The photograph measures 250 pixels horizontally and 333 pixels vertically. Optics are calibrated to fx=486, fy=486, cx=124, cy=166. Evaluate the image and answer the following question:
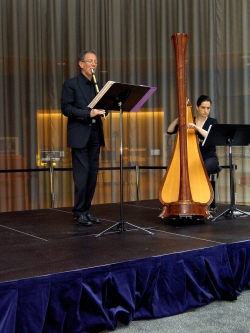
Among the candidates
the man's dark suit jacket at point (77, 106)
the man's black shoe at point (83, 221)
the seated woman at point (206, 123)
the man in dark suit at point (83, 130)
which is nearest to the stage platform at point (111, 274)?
the man's black shoe at point (83, 221)

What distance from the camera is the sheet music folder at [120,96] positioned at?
300 centimetres

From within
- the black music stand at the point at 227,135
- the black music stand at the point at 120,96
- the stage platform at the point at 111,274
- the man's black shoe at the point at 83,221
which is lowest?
the stage platform at the point at 111,274

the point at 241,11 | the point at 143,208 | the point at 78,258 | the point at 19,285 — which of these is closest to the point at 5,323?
the point at 19,285

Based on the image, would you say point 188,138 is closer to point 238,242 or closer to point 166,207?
point 166,207

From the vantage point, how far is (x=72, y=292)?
7.50 ft

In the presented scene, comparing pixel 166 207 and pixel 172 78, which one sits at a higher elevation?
pixel 172 78

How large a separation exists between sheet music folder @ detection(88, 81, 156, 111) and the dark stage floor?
868 mm

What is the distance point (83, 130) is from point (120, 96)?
55cm

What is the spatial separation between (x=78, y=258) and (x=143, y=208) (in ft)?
7.69

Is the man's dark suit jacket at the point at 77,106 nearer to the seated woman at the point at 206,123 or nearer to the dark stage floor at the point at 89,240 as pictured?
the dark stage floor at the point at 89,240

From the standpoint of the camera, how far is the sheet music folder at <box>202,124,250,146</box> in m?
3.70

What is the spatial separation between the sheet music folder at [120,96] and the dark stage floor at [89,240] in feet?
2.85

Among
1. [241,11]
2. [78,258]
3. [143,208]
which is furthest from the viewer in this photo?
[241,11]

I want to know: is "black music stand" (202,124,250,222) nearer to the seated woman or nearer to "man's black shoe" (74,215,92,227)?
the seated woman
